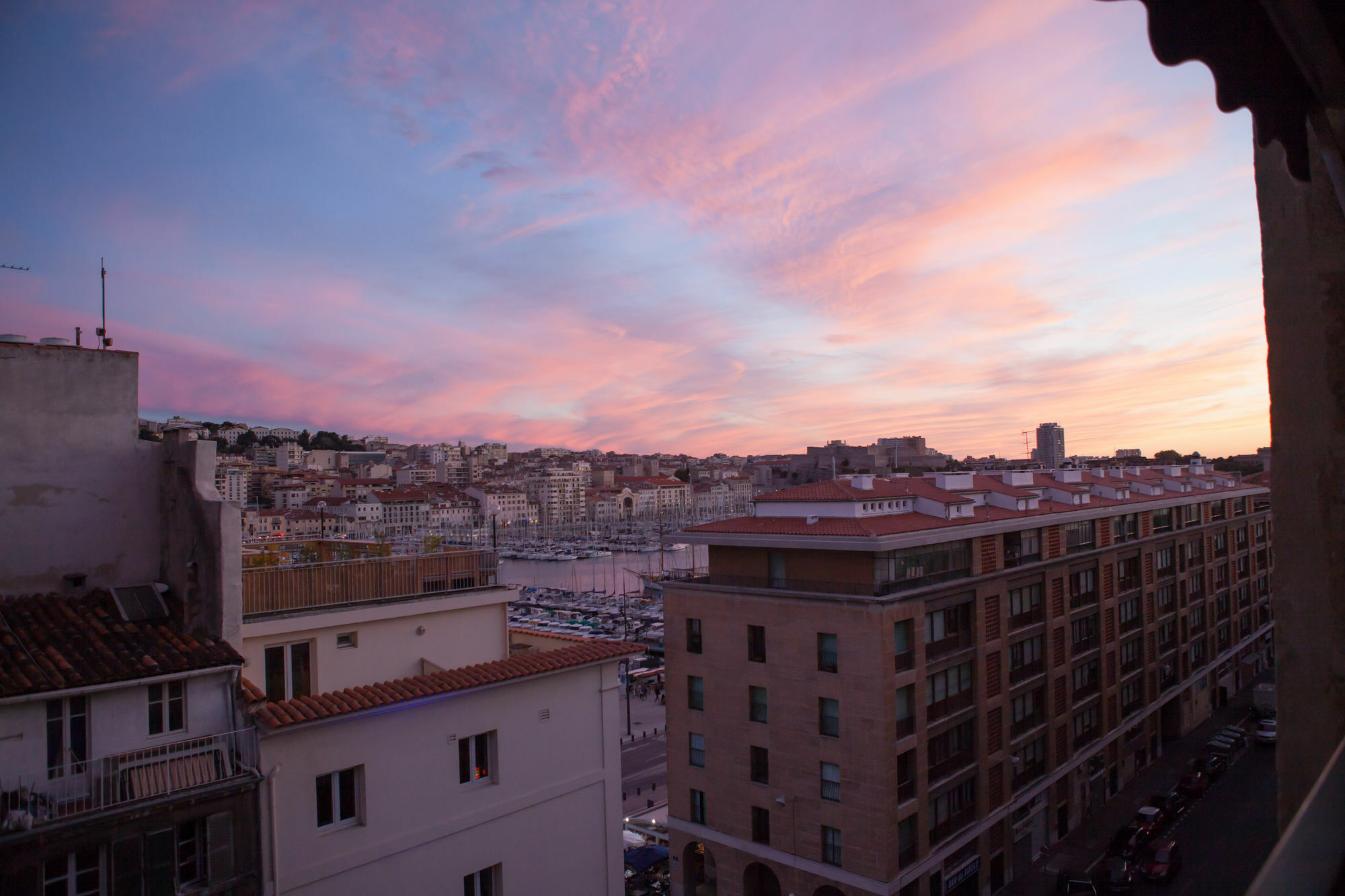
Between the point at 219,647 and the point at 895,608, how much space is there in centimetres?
1289

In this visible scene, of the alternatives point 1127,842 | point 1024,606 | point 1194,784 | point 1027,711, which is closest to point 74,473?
point 1024,606

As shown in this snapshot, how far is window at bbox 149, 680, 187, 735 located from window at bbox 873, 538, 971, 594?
12977 millimetres

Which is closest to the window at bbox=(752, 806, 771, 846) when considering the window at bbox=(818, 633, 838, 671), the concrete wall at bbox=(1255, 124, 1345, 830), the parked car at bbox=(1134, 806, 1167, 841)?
the window at bbox=(818, 633, 838, 671)

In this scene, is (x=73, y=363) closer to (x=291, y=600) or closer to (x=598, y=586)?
(x=291, y=600)

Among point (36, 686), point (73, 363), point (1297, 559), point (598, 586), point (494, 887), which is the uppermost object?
point (73, 363)

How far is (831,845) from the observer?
16719 mm

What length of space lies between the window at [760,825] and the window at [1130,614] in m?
14.9

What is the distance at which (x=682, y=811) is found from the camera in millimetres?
19406

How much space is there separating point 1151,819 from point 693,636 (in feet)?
46.6

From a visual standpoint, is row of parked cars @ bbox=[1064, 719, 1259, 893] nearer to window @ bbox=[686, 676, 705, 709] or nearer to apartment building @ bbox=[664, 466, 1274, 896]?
apartment building @ bbox=[664, 466, 1274, 896]

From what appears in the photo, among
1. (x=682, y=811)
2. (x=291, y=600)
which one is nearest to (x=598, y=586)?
(x=682, y=811)

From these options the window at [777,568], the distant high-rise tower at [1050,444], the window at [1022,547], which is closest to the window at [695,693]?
the window at [777,568]

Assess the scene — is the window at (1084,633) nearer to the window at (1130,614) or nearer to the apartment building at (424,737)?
the window at (1130,614)

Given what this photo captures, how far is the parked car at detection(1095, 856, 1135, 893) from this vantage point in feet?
60.3
